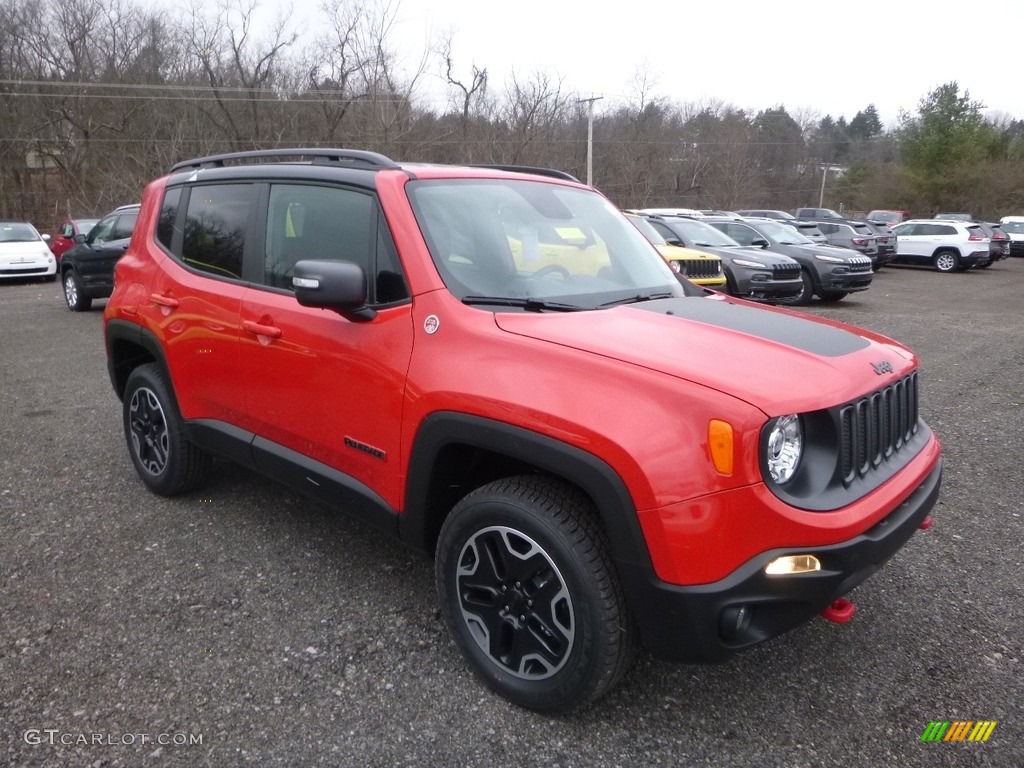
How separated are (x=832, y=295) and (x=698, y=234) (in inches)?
118

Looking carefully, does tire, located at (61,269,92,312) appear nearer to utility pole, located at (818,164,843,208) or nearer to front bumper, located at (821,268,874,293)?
front bumper, located at (821,268,874,293)

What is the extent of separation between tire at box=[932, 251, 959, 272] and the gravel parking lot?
22.4m

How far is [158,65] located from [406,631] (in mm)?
38428

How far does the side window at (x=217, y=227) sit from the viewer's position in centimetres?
375

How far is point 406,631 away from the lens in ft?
10.6

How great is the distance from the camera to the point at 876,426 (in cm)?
260

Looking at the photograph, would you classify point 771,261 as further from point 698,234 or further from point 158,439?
point 158,439

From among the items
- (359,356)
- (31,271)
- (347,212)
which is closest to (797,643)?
(359,356)

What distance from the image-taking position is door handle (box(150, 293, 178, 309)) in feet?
13.4

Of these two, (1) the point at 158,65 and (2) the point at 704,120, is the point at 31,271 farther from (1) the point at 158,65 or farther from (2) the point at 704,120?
(2) the point at 704,120

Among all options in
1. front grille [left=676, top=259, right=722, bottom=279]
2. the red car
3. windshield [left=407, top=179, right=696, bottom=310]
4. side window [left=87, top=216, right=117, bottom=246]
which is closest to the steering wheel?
windshield [left=407, top=179, right=696, bottom=310]

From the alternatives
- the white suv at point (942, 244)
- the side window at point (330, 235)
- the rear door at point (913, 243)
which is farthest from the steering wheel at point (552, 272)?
the rear door at point (913, 243)

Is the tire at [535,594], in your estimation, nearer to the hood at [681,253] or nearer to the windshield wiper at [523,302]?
the windshield wiper at [523,302]

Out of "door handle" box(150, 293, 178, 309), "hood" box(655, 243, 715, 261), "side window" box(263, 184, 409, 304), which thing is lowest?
"door handle" box(150, 293, 178, 309)
